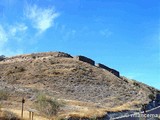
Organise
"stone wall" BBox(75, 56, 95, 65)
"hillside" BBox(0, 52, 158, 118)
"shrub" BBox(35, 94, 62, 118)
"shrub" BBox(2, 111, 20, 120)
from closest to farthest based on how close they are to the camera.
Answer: "shrub" BBox(2, 111, 20, 120) < "shrub" BBox(35, 94, 62, 118) < "hillside" BBox(0, 52, 158, 118) < "stone wall" BBox(75, 56, 95, 65)

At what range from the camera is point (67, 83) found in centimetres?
7188

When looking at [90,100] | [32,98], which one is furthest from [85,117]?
[90,100]

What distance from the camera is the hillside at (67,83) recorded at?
59.6 metres

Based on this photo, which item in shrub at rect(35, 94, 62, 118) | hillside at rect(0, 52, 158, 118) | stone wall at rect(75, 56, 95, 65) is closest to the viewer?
shrub at rect(35, 94, 62, 118)

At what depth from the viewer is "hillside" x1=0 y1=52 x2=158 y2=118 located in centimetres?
5962

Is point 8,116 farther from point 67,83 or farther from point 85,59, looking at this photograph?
point 85,59

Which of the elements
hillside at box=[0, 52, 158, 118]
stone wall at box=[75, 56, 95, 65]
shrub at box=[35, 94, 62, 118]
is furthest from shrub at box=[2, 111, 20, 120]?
stone wall at box=[75, 56, 95, 65]

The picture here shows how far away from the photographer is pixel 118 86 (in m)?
75.4

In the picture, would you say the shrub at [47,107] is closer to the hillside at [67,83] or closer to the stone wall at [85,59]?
the hillside at [67,83]

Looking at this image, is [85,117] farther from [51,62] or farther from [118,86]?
[51,62]

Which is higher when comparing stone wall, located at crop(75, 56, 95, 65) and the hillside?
stone wall, located at crop(75, 56, 95, 65)

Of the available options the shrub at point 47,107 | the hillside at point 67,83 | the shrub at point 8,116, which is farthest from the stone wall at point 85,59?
the shrub at point 8,116

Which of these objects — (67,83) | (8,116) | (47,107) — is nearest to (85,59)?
(67,83)

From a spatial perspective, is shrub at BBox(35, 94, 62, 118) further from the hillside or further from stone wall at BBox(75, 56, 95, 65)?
stone wall at BBox(75, 56, 95, 65)
